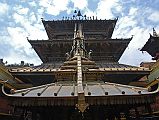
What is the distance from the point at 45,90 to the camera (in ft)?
21.9

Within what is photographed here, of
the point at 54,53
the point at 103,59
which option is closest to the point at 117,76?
the point at 103,59

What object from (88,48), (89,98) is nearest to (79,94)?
(89,98)

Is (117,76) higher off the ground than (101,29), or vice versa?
(101,29)

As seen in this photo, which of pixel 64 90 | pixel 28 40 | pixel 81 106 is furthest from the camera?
pixel 28 40

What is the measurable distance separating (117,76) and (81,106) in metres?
7.80

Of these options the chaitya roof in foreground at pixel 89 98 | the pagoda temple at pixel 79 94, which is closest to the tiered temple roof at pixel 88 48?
the pagoda temple at pixel 79 94

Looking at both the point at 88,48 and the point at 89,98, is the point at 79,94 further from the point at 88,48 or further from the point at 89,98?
the point at 88,48

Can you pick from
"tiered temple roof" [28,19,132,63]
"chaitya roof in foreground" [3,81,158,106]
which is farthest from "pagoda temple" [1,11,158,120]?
"tiered temple roof" [28,19,132,63]

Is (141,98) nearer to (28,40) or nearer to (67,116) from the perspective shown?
(67,116)

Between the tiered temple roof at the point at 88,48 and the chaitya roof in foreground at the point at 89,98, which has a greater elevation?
the tiered temple roof at the point at 88,48

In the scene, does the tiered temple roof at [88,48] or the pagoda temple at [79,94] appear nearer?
the pagoda temple at [79,94]

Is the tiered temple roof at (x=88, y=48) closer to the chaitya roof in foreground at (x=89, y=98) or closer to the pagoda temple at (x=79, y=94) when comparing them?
the pagoda temple at (x=79, y=94)

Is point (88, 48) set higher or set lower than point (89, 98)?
higher

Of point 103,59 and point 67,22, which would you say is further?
point 67,22
